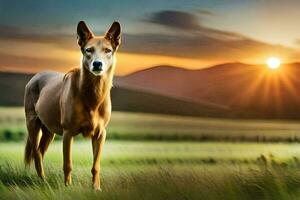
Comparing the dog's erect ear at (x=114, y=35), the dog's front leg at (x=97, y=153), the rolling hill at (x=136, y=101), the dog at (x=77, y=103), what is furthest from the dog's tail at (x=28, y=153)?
the dog's erect ear at (x=114, y=35)

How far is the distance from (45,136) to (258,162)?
0.83 metres

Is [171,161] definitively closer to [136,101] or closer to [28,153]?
[136,101]

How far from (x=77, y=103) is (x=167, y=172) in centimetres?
44

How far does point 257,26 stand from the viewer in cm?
268

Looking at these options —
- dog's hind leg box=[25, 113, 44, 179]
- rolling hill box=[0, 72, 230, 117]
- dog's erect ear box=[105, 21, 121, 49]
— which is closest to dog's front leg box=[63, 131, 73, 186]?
dog's hind leg box=[25, 113, 44, 179]

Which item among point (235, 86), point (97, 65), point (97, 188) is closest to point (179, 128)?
point (235, 86)

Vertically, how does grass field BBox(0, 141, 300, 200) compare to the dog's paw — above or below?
above

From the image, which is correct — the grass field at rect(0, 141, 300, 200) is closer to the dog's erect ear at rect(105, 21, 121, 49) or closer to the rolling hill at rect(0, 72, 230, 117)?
the rolling hill at rect(0, 72, 230, 117)

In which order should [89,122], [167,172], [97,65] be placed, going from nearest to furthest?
[97,65] → [89,122] → [167,172]

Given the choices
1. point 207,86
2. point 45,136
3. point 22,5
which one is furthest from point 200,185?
point 22,5

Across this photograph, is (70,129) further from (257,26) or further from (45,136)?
(257,26)

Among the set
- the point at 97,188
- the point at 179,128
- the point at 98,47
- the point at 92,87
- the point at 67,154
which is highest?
the point at 98,47

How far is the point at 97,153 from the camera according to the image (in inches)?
99.1

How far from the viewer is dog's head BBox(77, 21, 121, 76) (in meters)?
2.33
